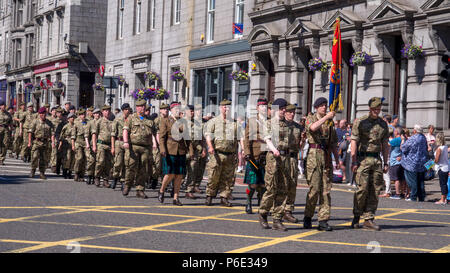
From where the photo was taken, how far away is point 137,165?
14.8m

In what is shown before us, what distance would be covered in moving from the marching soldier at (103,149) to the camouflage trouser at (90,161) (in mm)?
322

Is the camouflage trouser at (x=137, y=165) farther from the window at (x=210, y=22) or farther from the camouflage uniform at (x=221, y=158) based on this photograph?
the window at (x=210, y=22)

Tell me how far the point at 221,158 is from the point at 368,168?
12.6 ft

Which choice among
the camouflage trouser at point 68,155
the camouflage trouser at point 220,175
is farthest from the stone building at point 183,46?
the camouflage trouser at point 220,175

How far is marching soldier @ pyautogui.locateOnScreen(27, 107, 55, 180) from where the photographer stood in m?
18.7

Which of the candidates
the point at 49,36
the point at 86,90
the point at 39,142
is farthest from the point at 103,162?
the point at 49,36

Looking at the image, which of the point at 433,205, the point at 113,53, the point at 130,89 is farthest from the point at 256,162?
the point at 113,53

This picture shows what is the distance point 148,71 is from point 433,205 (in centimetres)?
2469

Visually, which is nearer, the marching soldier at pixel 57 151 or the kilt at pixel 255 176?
the kilt at pixel 255 176

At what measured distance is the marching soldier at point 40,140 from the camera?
61.4ft

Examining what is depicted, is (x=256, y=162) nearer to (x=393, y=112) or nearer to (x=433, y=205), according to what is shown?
(x=433, y=205)

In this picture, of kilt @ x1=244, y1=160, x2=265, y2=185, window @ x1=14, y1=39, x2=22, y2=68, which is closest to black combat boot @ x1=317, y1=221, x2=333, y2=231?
kilt @ x1=244, y1=160, x2=265, y2=185

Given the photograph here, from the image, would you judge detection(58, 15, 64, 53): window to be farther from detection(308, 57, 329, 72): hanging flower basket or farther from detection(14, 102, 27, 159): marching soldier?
detection(308, 57, 329, 72): hanging flower basket

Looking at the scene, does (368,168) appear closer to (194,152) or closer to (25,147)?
(194,152)
